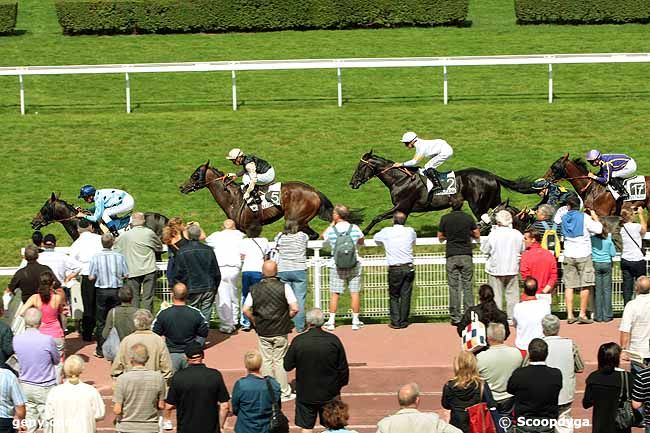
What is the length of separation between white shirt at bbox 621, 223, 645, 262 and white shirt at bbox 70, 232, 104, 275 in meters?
5.01

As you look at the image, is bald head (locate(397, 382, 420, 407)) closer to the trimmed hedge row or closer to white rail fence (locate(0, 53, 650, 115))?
white rail fence (locate(0, 53, 650, 115))

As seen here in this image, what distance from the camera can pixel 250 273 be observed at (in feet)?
42.6

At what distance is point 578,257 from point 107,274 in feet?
14.8

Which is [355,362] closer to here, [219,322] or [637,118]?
[219,322]

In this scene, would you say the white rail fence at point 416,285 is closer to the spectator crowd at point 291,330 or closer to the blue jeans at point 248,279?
the spectator crowd at point 291,330

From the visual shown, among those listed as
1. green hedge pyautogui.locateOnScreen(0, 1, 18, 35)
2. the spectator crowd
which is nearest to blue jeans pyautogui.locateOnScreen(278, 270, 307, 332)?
the spectator crowd

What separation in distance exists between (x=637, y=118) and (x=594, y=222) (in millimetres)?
9186

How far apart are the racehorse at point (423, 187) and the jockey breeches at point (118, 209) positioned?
123 inches

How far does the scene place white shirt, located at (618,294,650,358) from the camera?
10.1 m

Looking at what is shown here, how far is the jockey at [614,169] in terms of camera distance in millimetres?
15984

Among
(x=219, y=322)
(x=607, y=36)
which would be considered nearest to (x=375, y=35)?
(x=607, y=36)

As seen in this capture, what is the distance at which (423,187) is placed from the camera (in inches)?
663

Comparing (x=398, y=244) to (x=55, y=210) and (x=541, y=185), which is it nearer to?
(x=541, y=185)

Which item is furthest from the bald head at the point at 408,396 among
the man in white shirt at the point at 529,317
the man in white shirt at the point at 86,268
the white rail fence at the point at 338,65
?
the white rail fence at the point at 338,65
